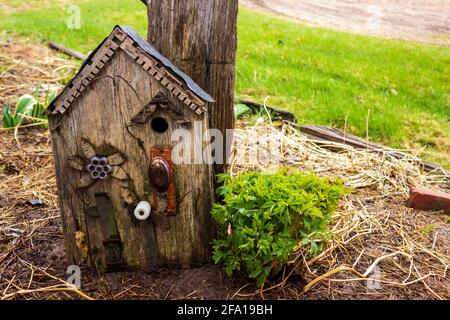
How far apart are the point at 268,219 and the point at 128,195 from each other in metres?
0.80

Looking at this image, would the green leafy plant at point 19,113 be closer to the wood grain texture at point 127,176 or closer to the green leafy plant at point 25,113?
the green leafy plant at point 25,113

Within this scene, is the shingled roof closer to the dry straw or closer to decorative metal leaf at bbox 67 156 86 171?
decorative metal leaf at bbox 67 156 86 171

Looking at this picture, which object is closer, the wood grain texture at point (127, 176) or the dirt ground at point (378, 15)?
the wood grain texture at point (127, 176)

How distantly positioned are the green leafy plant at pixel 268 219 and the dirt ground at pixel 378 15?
31.8 feet

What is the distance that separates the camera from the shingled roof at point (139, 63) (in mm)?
2650

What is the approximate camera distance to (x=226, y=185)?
2.97 meters

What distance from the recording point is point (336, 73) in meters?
7.96

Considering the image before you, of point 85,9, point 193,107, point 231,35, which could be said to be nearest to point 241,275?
point 193,107

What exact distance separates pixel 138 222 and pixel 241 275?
67 cm

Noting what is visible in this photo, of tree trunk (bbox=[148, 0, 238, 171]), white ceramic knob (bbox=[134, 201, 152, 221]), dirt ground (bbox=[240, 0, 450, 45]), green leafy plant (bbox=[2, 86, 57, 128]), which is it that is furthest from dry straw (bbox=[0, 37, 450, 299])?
dirt ground (bbox=[240, 0, 450, 45])

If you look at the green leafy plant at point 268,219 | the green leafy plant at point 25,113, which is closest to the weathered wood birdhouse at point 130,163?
the green leafy plant at point 268,219

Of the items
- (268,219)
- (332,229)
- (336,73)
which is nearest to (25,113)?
(332,229)

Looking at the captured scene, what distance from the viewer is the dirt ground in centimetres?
1201

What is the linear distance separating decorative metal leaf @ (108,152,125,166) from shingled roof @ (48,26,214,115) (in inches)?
14.1
